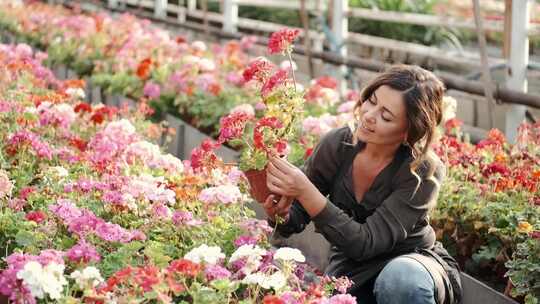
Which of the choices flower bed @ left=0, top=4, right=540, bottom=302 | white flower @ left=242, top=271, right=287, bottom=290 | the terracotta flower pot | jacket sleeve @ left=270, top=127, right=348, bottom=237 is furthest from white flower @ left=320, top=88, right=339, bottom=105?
white flower @ left=242, top=271, right=287, bottom=290

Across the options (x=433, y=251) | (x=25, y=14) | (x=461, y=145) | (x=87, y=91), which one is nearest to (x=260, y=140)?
(x=433, y=251)

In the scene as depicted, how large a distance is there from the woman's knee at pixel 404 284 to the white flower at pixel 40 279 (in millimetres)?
1049

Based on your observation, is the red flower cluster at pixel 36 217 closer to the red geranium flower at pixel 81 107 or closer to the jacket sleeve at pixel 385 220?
the jacket sleeve at pixel 385 220

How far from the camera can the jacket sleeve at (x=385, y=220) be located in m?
3.17

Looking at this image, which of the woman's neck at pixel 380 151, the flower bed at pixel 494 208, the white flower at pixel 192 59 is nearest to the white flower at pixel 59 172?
the woman's neck at pixel 380 151

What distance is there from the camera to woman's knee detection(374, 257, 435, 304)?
308 centimetres

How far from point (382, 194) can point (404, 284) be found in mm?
378

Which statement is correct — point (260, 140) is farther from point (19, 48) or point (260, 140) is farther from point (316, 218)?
point (19, 48)

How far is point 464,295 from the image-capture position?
3.77 meters

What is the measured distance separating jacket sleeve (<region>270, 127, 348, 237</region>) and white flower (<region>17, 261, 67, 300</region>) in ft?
3.53

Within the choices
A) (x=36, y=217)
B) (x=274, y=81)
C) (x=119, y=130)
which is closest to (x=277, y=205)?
(x=274, y=81)

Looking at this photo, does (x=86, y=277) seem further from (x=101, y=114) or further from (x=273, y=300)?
(x=101, y=114)

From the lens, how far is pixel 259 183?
3107 millimetres

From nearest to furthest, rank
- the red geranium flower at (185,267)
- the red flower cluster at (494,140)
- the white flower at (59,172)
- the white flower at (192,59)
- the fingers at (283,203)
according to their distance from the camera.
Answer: the red geranium flower at (185,267)
the fingers at (283,203)
the white flower at (59,172)
the red flower cluster at (494,140)
the white flower at (192,59)
